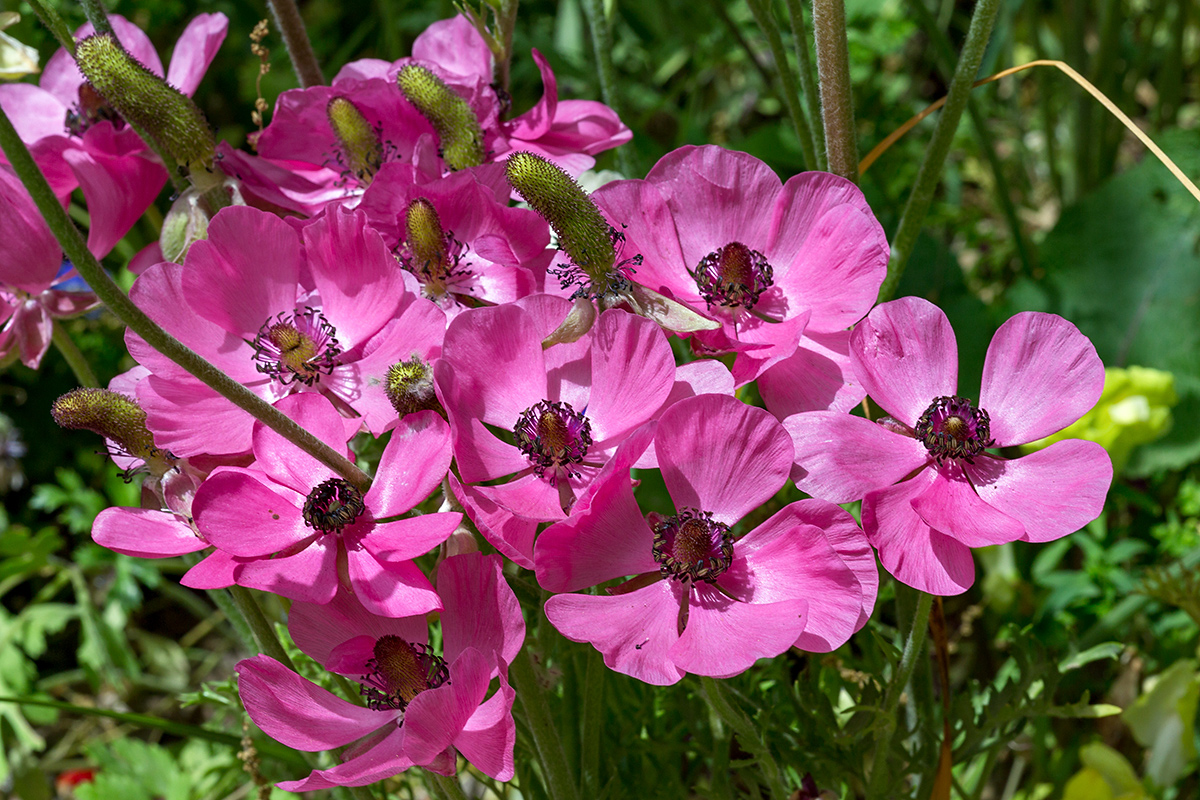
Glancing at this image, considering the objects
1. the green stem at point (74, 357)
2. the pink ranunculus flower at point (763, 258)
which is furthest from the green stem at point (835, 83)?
the green stem at point (74, 357)

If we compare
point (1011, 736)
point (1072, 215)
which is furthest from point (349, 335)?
point (1072, 215)

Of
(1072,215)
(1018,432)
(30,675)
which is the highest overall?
(1072,215)

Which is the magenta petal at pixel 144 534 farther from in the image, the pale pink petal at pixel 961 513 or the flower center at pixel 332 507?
the pale pink petal at pixel 961 513

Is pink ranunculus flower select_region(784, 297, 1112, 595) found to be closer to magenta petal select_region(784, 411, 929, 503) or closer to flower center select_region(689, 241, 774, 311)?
magenta petal select_region(784, 411, 929, 503)

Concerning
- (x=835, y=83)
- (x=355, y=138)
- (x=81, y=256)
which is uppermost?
(x=355, y=138)

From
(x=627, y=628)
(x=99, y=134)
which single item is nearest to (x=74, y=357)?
(x=99, y=134)

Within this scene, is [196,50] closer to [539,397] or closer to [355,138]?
[355,138]

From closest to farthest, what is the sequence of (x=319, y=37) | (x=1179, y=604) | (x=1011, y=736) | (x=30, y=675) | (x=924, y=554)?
(x=924, y=554) → (x=1011, y=736) → (x=1179, y=604) → (x=30, y=675) → (x=319, y=37)

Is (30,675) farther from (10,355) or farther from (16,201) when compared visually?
(16,201)
